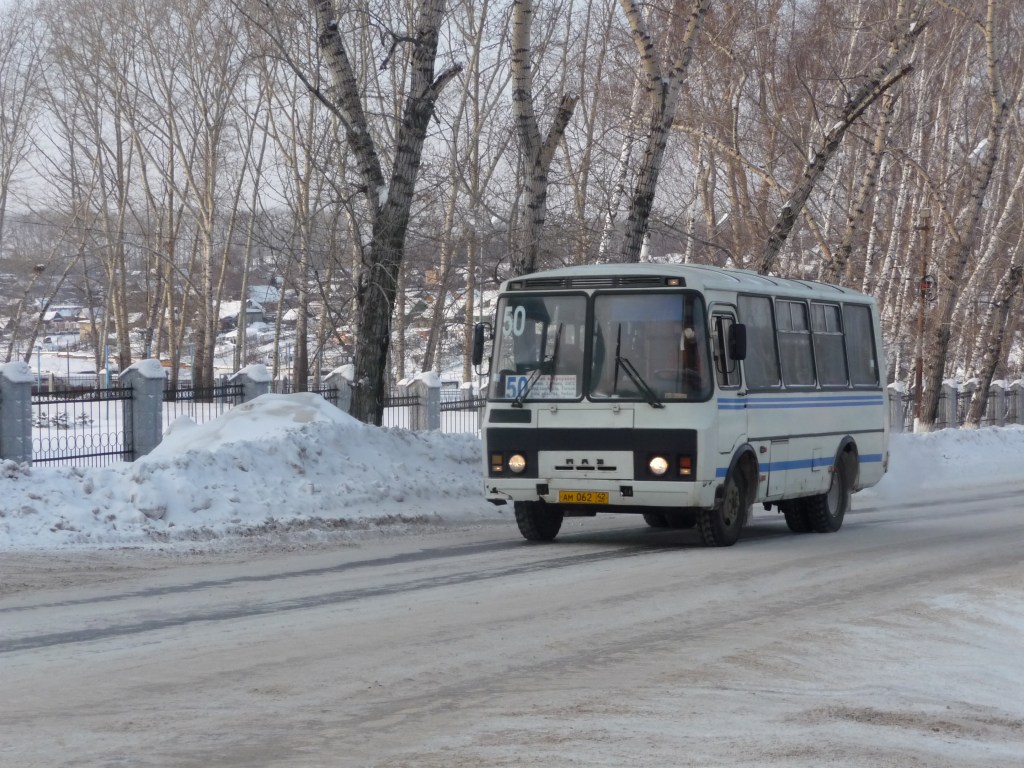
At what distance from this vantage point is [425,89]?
63.5 ft

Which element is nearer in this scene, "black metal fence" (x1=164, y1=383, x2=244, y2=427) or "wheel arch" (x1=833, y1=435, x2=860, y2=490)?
"wheel arch" (x1=833, y1=435, x2=860, y2=490)

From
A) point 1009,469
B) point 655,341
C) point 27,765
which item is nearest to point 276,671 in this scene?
point 27,765

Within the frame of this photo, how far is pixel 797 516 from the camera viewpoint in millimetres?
17375

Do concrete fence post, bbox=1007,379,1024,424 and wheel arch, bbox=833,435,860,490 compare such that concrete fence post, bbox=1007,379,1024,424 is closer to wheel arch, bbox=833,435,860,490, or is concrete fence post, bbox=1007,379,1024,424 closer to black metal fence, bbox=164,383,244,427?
wheel arch, bbox=833,435,860,490

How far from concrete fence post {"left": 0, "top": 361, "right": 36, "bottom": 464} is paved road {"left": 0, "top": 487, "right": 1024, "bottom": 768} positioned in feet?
21.7

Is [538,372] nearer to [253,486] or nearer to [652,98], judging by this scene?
[253,486]

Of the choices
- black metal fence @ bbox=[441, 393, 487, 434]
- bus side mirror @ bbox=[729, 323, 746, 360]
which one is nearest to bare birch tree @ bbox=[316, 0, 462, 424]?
bus side mirror @ bbox=[729, 323, 746, 360]

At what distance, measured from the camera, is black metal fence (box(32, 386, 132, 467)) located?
20344 mm

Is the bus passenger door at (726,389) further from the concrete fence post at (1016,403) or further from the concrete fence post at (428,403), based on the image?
the concrete fence post at (1016,403)

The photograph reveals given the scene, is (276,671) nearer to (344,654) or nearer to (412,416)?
(344,654)

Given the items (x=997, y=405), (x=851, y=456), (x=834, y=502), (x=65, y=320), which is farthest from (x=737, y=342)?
(x=65, y=320)

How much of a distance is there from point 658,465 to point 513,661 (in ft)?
19.2

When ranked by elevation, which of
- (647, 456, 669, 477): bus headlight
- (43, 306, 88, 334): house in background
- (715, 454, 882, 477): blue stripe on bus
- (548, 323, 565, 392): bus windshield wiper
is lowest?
(715, 454, 882, 477): blue stripe on bus

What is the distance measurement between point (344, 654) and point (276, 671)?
0.58m
